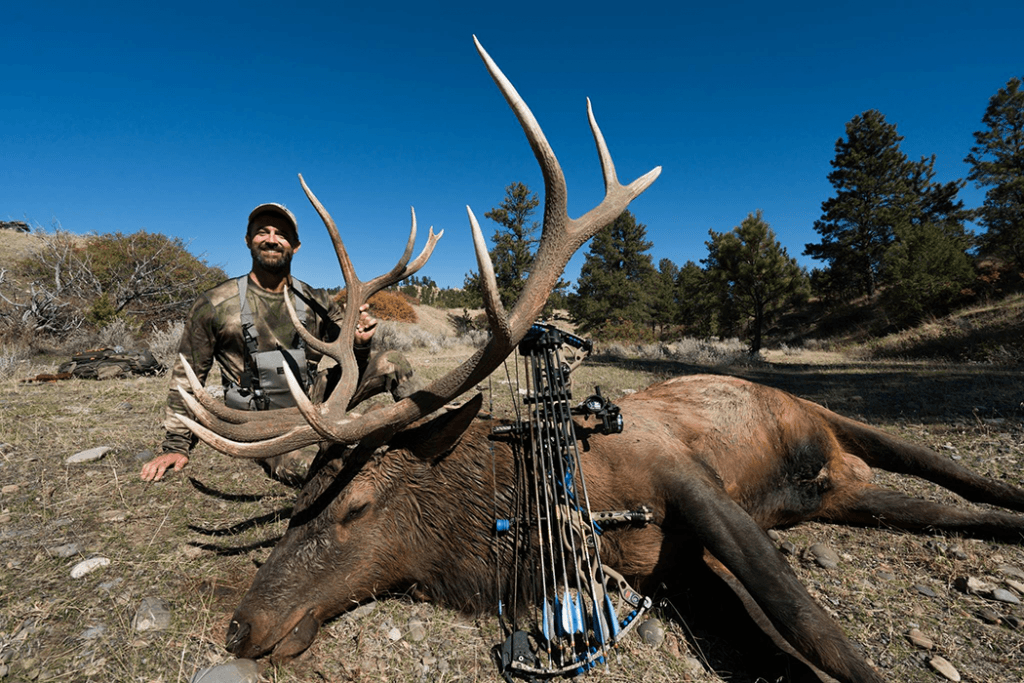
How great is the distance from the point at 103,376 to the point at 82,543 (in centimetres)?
682

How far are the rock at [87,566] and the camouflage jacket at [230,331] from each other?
1294 millimetres

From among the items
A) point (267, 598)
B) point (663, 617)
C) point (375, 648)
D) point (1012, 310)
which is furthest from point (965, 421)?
point (1012, 310)

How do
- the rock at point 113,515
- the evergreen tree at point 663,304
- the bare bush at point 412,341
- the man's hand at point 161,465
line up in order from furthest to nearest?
the evergreen tree at point 663,304 → the bare bush at point 412,341 → the man's hand at point 161,465 → the rock at point 113,515

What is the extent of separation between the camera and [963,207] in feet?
103

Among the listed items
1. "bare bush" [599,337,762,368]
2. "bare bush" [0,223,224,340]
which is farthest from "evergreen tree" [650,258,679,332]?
"bare bush" [0,223,224,340]

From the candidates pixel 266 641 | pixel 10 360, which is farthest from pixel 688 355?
pixel 10 360

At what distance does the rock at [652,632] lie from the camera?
1.95m

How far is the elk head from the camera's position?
1.79 m

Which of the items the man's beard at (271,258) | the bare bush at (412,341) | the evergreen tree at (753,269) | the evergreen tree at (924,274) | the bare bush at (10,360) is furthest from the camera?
the evergreen tree at (753,269)

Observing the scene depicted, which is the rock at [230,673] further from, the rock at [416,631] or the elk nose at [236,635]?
the rock at [416,631]

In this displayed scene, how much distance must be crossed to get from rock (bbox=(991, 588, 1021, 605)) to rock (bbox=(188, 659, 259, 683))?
3.56 meters

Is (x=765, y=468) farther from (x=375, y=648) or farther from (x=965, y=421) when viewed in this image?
(x=965, y=421)

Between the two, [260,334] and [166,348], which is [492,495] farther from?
[166,348]

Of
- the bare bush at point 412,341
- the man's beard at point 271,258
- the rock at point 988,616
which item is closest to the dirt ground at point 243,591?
the rock at point 988,616
